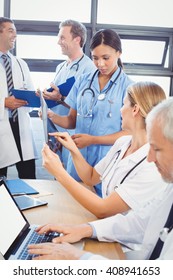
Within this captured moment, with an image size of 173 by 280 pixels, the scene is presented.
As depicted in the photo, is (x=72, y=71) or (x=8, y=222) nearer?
(x=8, y=222)

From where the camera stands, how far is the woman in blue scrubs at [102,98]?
1725 mm

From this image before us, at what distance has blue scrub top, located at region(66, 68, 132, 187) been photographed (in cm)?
178

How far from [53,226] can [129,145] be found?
0.48 metres

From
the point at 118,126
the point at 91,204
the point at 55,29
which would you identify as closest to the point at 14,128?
the point at 118,126

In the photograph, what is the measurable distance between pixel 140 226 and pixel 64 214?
0.92 ft

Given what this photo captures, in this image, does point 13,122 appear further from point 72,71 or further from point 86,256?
point 86,256

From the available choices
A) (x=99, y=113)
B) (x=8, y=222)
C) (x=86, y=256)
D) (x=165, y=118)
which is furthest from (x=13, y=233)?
(x=99, y=113)

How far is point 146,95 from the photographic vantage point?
121 centimetres

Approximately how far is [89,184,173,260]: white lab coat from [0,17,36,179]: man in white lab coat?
1.28m

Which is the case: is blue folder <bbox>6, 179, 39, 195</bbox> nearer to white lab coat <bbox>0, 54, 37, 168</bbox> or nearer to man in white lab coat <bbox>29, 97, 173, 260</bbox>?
man in white lab coat <bbox>29, 97, 173, 260</bbox>

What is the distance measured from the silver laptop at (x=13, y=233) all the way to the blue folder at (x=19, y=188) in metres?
0.30

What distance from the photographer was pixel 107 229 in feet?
3.47

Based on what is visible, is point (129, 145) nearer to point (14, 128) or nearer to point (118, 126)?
point (118, 126)

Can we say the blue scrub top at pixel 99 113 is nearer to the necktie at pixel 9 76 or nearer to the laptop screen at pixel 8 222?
the necktie at pixel 9 76
